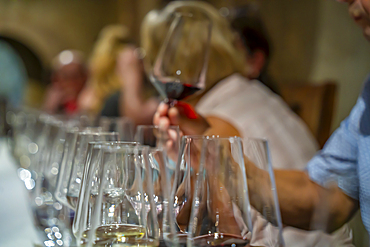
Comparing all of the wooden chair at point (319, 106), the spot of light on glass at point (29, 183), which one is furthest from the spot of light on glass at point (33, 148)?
the wooden chair at point (319, 106)

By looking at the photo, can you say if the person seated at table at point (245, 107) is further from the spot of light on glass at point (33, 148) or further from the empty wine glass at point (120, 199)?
the empty wine glass at point (120, 199)

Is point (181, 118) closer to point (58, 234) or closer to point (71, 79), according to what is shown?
point (58, 234)

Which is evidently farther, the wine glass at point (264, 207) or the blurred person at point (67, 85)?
the blurred person at point (67, 85)

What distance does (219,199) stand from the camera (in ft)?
1.35

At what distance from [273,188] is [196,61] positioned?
0.51 metres

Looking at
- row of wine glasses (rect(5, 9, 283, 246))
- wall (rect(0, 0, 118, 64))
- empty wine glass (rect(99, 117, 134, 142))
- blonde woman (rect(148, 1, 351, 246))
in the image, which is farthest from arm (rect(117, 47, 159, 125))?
wall (rect(0, 0, 118, 64))

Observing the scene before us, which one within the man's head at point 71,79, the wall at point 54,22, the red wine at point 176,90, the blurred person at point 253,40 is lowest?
the red wine at point 176,90

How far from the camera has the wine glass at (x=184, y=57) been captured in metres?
0.84

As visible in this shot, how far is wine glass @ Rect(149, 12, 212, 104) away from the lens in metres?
0.84

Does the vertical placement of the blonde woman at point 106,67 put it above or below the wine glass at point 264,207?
above

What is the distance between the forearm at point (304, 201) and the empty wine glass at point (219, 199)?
27mm

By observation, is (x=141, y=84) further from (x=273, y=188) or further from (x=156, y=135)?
(x=273, y=188)

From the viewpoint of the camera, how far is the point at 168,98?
82 cm

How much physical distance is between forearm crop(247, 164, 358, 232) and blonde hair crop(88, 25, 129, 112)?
2.79 meters
